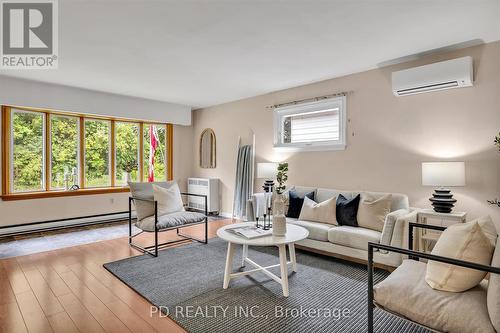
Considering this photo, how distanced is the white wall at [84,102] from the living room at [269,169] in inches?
1.1

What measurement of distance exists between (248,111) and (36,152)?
3.81 meters

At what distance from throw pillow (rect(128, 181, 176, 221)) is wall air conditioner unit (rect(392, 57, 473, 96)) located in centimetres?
341

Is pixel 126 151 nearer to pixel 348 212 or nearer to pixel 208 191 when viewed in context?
pixel 208 191

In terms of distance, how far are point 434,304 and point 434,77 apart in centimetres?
258

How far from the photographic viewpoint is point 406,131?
3.57 m

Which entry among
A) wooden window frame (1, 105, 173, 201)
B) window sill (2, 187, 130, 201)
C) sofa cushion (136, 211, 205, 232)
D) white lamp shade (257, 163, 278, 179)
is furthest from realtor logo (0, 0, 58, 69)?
white lamp shade (257, 163, 278, 179)

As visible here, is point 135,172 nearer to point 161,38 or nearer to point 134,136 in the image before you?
point 134,136

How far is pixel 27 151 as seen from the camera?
4824 mm

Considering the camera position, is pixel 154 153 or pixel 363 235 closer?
pixel 363 235

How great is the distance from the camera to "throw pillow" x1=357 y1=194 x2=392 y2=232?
127 inches

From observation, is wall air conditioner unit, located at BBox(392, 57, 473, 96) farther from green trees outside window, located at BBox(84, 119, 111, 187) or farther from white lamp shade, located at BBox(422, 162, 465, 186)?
green trees outside window, located at BBox(84, 119, 111, 187)

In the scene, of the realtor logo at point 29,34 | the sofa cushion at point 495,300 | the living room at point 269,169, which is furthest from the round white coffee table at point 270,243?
the realtor logo at point 29,34

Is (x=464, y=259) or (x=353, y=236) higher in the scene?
(x=464, y=259)

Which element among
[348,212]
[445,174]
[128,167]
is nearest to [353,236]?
[348,212]
